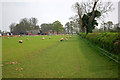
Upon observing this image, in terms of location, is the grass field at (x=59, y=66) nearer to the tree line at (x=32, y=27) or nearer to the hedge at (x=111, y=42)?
the hedge at (x=111, y=42)

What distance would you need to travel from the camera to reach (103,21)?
30047 mm

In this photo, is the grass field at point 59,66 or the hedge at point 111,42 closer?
the grass field at point 59,66

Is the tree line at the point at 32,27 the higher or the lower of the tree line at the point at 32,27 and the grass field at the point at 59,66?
the higher

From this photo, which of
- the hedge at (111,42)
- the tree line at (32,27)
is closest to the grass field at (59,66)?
the hedge at (111,42)

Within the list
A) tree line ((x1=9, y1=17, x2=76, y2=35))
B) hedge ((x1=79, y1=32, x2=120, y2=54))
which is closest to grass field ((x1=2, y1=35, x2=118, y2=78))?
hedge ((x1=79, y1=32, x2=120, y2=54))

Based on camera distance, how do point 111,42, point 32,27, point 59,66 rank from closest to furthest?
point 59,66
point 111,42
point 32,27

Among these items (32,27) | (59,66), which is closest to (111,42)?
(59,66)

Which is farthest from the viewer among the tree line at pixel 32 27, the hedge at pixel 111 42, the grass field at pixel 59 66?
the tree line at pixel 32 27

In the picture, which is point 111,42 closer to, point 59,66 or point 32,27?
point 59,66

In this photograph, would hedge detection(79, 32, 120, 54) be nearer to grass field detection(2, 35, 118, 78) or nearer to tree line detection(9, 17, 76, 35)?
grass field detection(2, 35, 118, 78)

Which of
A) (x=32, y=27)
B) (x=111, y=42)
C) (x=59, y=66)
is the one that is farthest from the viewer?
(x=32, y=27)

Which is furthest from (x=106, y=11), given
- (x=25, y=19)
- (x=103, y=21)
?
(x=25, y=19)

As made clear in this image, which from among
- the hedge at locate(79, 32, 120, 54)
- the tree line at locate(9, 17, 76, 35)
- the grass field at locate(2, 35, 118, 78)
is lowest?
the grass field at locate(2, 35, 118, 78)

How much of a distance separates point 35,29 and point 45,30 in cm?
1063
